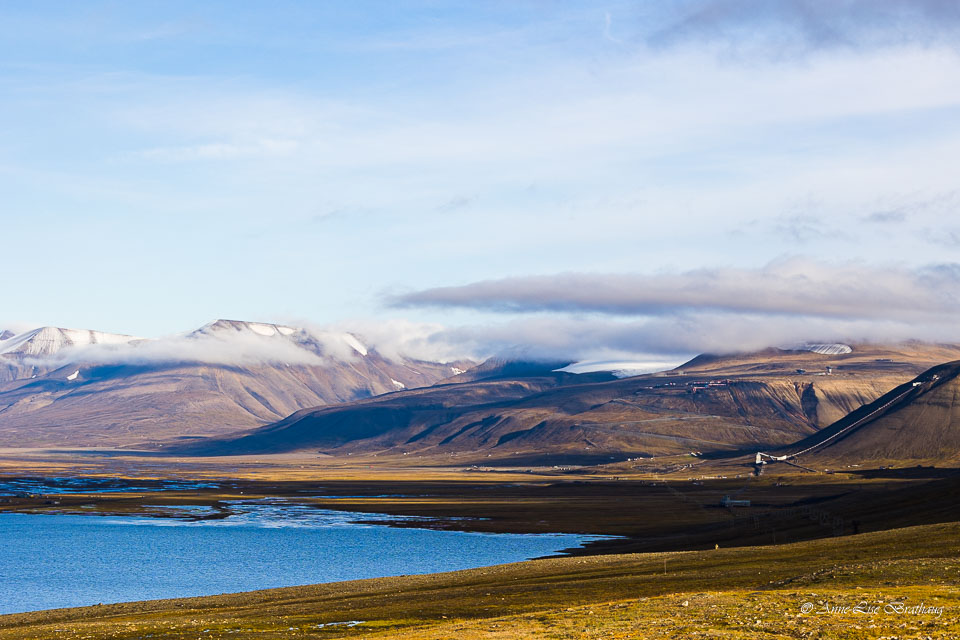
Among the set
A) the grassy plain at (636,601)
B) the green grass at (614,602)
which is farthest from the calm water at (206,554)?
the green grass at (614,602)

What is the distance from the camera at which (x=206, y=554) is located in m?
129

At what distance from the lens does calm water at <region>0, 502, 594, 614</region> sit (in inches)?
3971

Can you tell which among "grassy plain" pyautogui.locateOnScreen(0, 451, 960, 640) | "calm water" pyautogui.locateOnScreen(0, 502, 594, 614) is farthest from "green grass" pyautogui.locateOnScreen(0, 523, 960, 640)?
"calm water" pyautogui.locateOnScreen(0, 502, 594, 614)

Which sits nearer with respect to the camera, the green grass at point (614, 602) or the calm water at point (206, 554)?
the green grass at point (614, 602)

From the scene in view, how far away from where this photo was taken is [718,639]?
36500mm

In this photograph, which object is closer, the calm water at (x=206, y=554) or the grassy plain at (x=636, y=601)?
the grassy plain at (x=636, y=601)

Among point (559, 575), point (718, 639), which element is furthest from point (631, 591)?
point (718, 639)

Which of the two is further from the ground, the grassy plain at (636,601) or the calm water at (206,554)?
the grassy plain at (636,601)

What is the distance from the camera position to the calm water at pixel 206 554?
101 meters

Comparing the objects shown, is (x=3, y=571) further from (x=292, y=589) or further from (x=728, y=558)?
(x=728, y=558)

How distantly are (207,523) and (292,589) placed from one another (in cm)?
9564

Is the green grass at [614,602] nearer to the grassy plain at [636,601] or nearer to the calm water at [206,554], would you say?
the grassy plain at [636,601]

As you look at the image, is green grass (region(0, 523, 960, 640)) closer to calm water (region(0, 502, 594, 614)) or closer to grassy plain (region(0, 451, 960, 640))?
grassy plain (region(0, 451, 960, 640))

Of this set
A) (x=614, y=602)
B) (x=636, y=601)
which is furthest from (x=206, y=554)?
(x=636, y=601)
